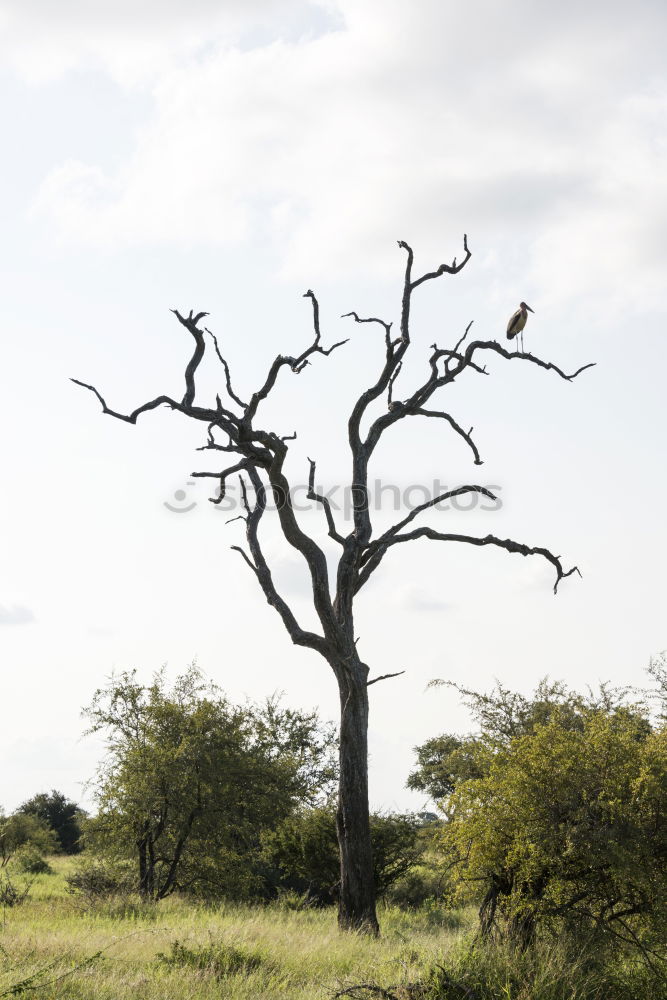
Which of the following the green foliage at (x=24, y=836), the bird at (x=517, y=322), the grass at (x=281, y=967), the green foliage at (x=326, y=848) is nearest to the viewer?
the grass at (x=281, y=967)

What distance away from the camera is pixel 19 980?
8.80 meters

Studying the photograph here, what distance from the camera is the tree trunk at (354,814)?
13.3 meters

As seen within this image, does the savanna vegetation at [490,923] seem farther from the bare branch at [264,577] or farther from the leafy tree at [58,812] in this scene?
the leafy tree at [58,812]

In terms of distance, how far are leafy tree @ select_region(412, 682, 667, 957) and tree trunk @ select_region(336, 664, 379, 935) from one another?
293cm

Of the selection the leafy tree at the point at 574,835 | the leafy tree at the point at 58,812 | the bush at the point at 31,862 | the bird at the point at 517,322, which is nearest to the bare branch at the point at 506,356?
the bird at the point at 517,322

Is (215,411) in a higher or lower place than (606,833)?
higher

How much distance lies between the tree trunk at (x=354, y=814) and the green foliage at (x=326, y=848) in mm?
4767

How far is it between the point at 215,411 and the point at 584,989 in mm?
9355

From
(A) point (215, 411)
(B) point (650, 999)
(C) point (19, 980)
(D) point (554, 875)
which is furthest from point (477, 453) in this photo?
(C) point (19, 980)

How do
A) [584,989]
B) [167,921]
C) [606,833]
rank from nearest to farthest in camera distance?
[584,989] < [606,833] < [167,921]

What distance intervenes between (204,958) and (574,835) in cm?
404

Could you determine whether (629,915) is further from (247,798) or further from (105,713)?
(105,713)

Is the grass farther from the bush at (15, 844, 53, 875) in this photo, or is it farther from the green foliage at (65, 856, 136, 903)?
the bush at (15, 844, 53, 875)

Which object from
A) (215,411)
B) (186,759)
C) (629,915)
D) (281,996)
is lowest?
(281,996)
